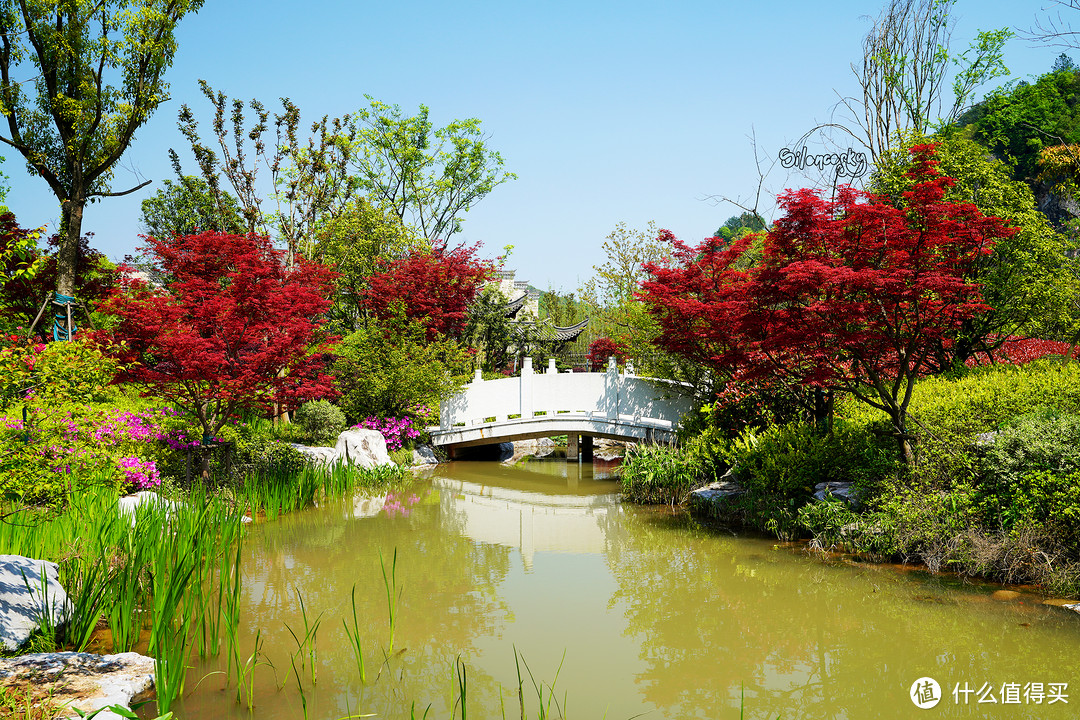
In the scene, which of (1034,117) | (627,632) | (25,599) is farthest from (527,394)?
(1034,117)

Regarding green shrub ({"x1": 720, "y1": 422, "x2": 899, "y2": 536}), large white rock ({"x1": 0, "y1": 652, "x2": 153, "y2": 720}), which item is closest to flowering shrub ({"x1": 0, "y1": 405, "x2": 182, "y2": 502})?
large white rock ({"x1": 0, "y1": 652, "x2": 153, "y2": 720})

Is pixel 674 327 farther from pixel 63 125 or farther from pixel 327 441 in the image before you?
pixel 63 125

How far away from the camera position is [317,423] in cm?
1257

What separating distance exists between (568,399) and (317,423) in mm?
4644

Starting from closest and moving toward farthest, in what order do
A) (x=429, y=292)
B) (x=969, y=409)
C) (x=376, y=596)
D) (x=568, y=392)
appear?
(x=376, y=596) < (x=969, y=409) < (x=568, y=392) < (x=429, y=292)

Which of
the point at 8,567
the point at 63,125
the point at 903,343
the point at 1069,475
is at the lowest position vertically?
the point at 8,567

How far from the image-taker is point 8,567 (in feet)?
14.4

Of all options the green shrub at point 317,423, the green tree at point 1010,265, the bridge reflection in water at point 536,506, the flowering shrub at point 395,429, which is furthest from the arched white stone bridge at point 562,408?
the green tree at point 1010,265

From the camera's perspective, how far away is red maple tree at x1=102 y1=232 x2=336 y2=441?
7.63m

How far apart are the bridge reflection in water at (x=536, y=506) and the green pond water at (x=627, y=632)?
132 millimetres

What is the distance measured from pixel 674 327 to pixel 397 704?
23.5ft

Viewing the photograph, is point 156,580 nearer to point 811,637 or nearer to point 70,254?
point 811,637

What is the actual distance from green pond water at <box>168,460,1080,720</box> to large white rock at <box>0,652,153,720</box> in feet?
0.96

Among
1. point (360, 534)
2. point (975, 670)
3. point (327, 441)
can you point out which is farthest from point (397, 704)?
point (327, 441)
